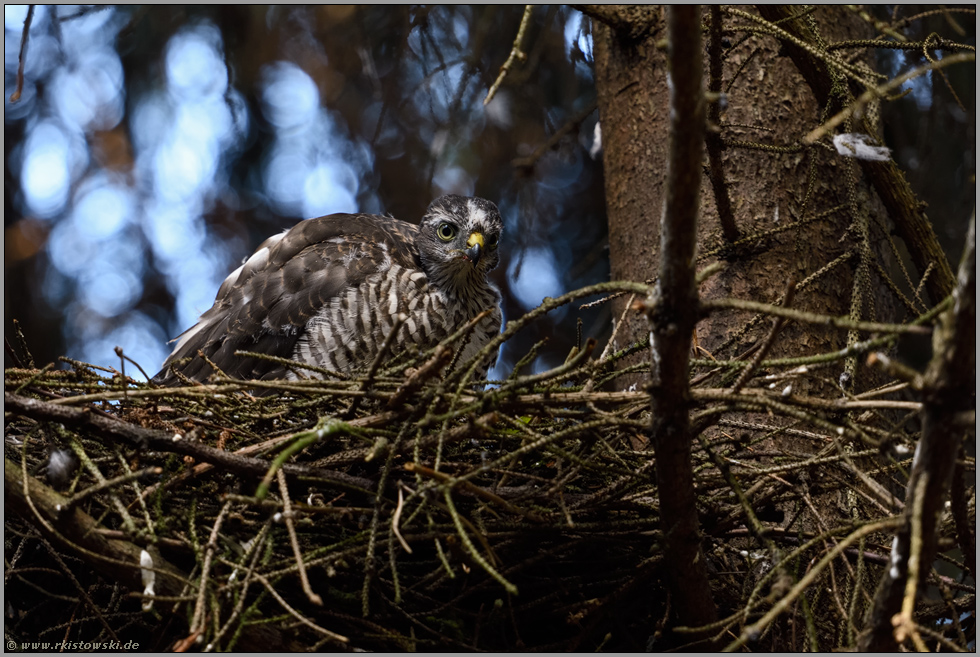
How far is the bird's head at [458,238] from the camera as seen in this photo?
141 inches

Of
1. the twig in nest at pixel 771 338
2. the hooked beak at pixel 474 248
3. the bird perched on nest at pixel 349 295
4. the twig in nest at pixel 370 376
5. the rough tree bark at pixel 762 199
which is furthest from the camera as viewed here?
the hooked beak at pixel 474 248

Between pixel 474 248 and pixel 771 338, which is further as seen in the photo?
pixel 474 248

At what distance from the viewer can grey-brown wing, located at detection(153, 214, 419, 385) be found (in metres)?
3.30

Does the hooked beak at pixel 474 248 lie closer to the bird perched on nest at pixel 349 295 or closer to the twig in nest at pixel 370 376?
the bird perched on nest at pixel 349 295

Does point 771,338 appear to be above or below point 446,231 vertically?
below

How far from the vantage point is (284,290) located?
3.41m

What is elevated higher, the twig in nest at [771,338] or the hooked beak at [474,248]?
the hooked beak at [474,248]

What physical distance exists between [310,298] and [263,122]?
2.57 meters

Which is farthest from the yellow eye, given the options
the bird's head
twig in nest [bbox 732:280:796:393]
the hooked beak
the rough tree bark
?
twig in nest [bbox 732:280:796:393]

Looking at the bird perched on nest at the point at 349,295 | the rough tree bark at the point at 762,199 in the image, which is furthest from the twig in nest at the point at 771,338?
the bird perched on nest at the point at 349,295

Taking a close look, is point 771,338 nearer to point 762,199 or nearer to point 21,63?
point 762,199

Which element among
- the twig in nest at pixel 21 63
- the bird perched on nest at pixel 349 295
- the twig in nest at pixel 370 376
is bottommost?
the twig in nest at pixel 370 376

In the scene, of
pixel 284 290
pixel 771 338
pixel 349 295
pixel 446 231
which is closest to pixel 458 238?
pixel 446 231

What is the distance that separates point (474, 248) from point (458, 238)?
0.14 metres
